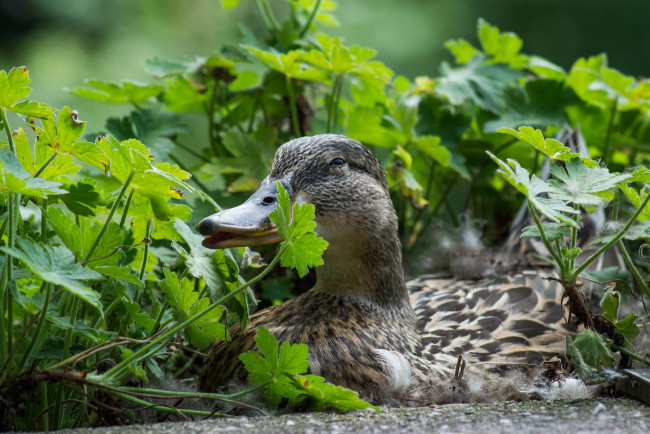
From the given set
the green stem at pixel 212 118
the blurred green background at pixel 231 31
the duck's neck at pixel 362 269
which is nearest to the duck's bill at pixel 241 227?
the duck's neck at pixel 362 269

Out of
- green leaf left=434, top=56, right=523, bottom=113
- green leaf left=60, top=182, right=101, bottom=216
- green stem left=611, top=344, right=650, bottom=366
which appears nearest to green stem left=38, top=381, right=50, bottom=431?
green leaf left=60, top=182, right=101, bottom=216

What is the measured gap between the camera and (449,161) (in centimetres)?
245

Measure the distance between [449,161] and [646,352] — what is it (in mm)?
943

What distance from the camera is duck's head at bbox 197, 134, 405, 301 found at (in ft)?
6.05

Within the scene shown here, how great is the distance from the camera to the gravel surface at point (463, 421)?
4.10 ft

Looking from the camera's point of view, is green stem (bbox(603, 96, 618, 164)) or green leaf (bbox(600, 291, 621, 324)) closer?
green leaf (bbox(600, 291, 621, 324))

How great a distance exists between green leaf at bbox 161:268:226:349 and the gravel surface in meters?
0.19

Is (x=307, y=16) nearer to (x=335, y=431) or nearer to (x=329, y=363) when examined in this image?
(x=329, y=363)

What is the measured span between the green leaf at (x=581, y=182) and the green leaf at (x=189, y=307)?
0.68m

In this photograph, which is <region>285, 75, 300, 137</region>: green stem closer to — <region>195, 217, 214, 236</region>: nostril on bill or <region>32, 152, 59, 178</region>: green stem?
<region>195, 217, 214, 236</region>: nostril on bill

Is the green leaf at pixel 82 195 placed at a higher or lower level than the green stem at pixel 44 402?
higher

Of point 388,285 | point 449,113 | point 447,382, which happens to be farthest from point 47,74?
point 447,382

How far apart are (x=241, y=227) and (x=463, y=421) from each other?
57 cm

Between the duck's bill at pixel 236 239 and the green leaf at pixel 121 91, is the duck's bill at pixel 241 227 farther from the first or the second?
the green leaf at pixel 121 91
